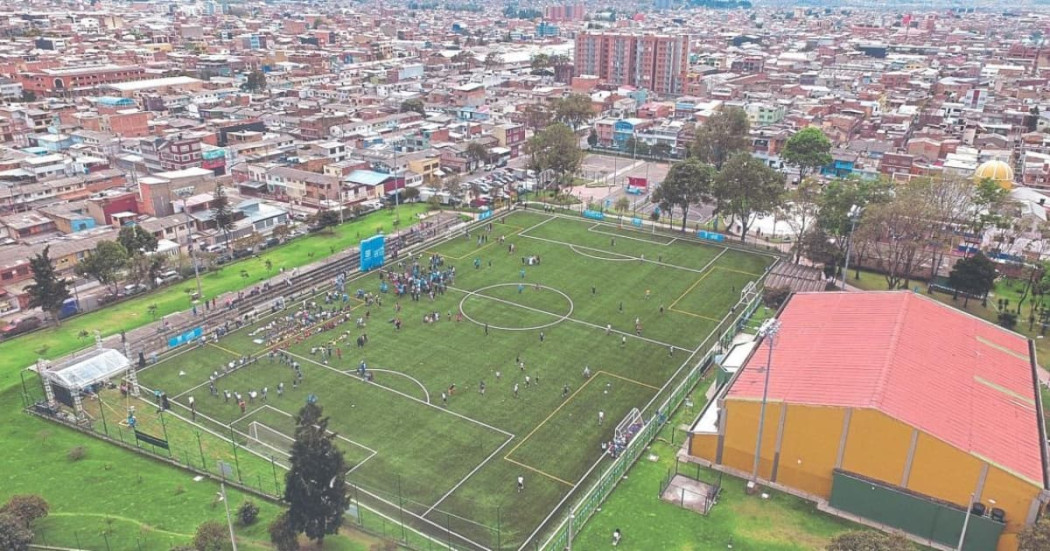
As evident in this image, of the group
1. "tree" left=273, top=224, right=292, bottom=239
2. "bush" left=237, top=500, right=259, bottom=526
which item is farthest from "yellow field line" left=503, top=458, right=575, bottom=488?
"tree" left=273, top=224, right=292, bottom=239

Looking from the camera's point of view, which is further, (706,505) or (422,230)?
(422,230)

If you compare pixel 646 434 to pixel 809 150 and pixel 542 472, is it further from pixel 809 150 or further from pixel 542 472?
pixel 809 150

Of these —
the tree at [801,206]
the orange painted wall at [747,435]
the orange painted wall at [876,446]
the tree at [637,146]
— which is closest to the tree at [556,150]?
the tree at [637,146]

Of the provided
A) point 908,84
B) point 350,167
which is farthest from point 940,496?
point 908,84

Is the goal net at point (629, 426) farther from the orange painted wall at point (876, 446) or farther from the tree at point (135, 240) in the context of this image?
the tree at point (135, 240)

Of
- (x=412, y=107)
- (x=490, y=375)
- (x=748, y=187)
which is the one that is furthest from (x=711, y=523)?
(x=412, y=107)

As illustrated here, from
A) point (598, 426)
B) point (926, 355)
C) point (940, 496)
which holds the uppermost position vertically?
point (926, 355)

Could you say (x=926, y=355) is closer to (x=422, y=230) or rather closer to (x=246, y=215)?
(x=422, y=230)
